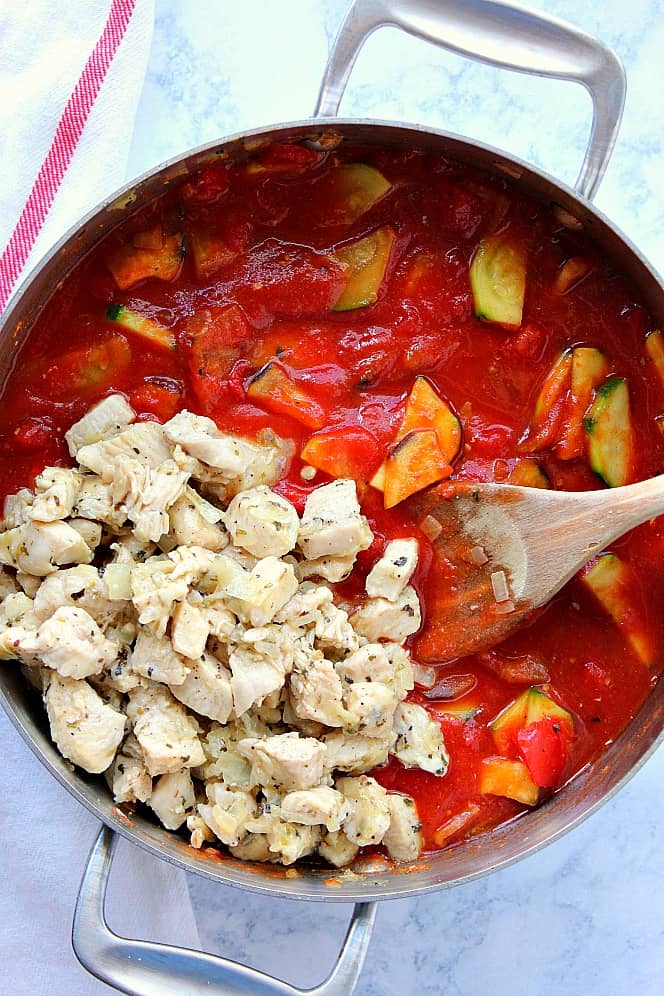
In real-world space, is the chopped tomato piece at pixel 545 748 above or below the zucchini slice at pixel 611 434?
below

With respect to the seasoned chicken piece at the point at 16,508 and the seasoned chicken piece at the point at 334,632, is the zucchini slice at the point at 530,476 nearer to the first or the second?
the seasoned chicken piece at the point at 334,632

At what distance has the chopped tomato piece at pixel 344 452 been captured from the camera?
8.09 ft

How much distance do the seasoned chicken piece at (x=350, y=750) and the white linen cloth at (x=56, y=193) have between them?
66 centimetres

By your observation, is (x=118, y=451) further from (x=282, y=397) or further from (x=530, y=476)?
(x=530, y=476)

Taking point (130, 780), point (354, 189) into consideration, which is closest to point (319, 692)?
point (130, 780)

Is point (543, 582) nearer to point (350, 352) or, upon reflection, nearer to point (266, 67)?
point (350, 352)

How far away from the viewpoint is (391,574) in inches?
93.7

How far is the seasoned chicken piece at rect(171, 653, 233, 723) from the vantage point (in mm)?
2191

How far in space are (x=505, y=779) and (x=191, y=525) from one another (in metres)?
1.05

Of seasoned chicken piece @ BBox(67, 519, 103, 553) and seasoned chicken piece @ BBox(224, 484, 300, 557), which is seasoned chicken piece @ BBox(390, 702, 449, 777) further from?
seasoned chicken piece @ BBox(67, 519, 103, 553)

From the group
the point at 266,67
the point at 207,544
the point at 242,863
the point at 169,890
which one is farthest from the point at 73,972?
the point at 266,67

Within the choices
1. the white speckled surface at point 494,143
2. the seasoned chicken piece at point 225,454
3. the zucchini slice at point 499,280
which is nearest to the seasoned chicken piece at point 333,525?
the seasoned chicken piece at point 225,454

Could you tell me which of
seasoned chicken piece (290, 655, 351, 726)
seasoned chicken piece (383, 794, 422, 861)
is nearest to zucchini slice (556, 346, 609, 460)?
seasoned chicken piece (290, 655, 351, 726)

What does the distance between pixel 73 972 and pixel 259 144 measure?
2.17 metres
